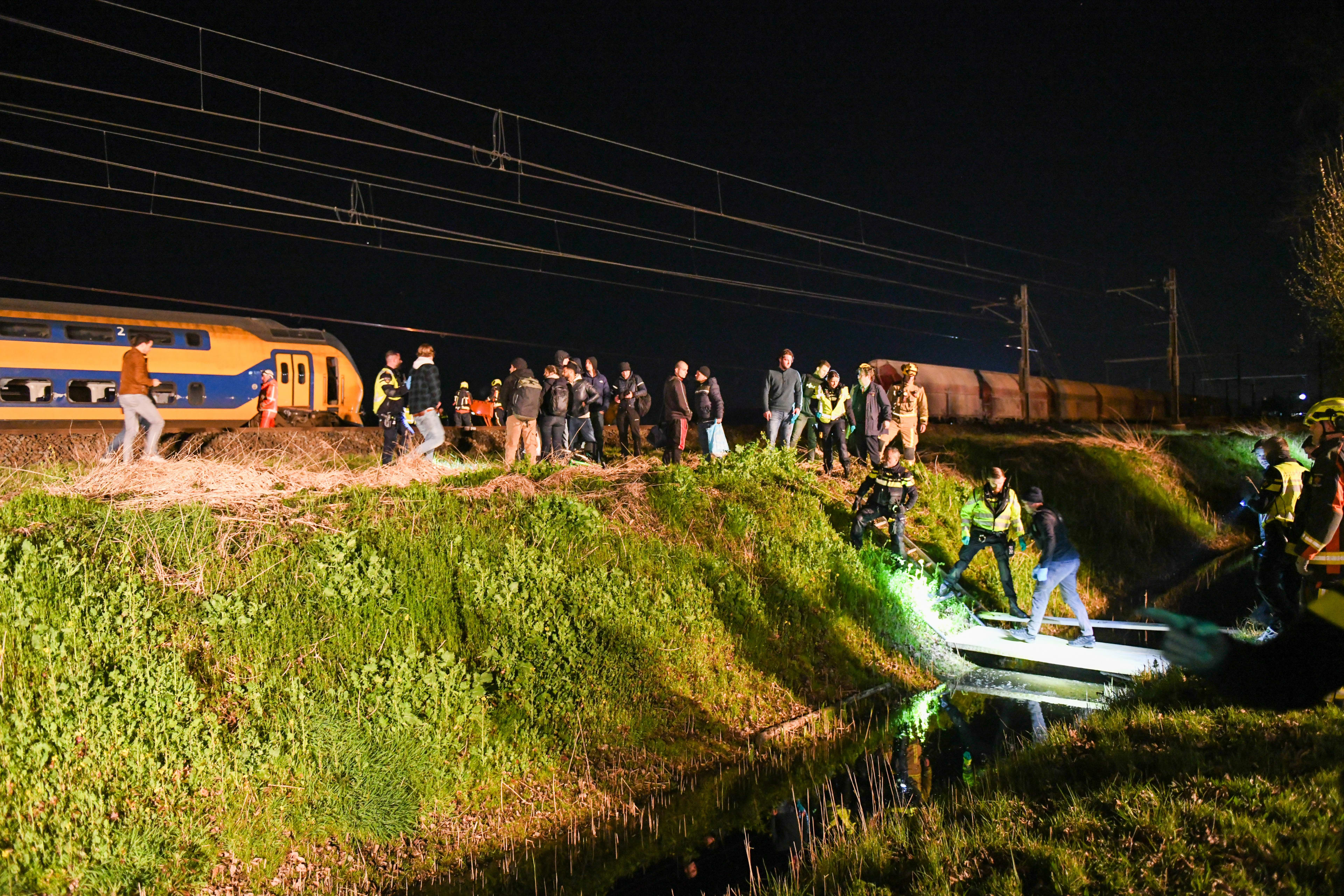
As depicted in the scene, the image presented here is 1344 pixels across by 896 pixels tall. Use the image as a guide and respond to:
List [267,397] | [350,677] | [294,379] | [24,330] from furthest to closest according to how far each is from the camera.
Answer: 1. [294,379]
2. [24,330]
3. [267,397]
4. [350,677]

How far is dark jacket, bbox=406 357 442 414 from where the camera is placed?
36.4 ft

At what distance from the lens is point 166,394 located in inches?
836

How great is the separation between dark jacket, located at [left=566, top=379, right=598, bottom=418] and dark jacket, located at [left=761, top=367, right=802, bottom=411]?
270 cm

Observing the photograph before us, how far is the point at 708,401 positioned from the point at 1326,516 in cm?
932

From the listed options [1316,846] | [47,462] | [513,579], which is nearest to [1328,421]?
[1316,846]

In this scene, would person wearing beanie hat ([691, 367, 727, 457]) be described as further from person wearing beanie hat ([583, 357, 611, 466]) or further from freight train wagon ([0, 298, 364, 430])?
freight train wagon ([0, 298, 364, 430])

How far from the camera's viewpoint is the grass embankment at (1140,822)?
13.1ft

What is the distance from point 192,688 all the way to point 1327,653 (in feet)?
20.8

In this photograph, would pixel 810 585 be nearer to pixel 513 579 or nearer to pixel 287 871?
pixel 513 579

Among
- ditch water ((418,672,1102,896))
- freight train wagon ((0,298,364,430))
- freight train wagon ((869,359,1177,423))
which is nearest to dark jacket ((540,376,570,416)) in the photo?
ditch water ((418,672,1102,896))

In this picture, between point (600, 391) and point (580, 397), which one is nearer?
point (580, 397)

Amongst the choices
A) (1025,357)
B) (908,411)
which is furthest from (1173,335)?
(908,411)

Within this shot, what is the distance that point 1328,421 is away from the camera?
609 cm

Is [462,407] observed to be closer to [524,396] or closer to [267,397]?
[267,397]
